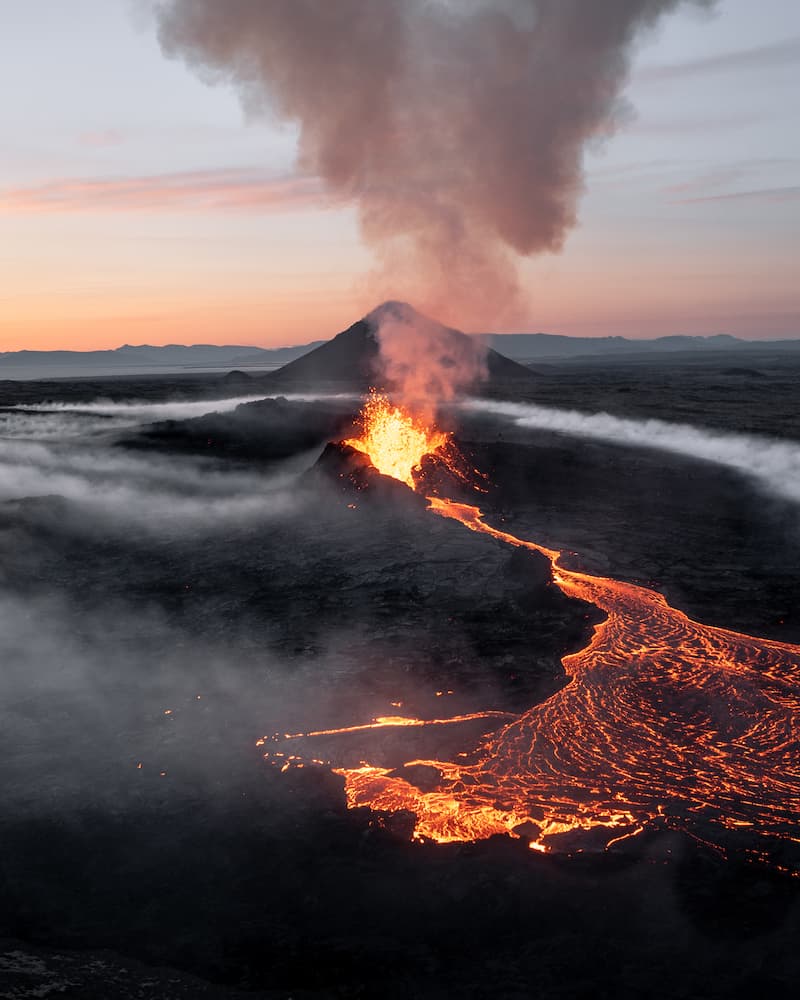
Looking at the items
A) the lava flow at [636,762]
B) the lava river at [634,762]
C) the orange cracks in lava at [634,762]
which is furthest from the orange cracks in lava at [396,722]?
the orange cracks in lava at [634,762]

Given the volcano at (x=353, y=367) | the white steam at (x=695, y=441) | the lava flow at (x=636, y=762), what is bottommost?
the lava flow at (x=636, y=762)

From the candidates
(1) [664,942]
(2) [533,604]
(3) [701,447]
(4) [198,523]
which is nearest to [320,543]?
(4) [198,523]

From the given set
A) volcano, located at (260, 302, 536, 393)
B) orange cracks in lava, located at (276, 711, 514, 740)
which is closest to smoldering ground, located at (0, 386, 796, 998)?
orange cracks in lava, located at (276, 711, 514, 740)

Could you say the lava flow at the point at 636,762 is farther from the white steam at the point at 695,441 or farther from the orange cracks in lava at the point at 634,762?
the white steam at the point at 695,441

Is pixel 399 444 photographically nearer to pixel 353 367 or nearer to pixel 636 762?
pixel 636 762

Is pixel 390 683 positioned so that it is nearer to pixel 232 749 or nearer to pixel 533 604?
pixel 232 749

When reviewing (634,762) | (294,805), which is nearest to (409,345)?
(634,762)
